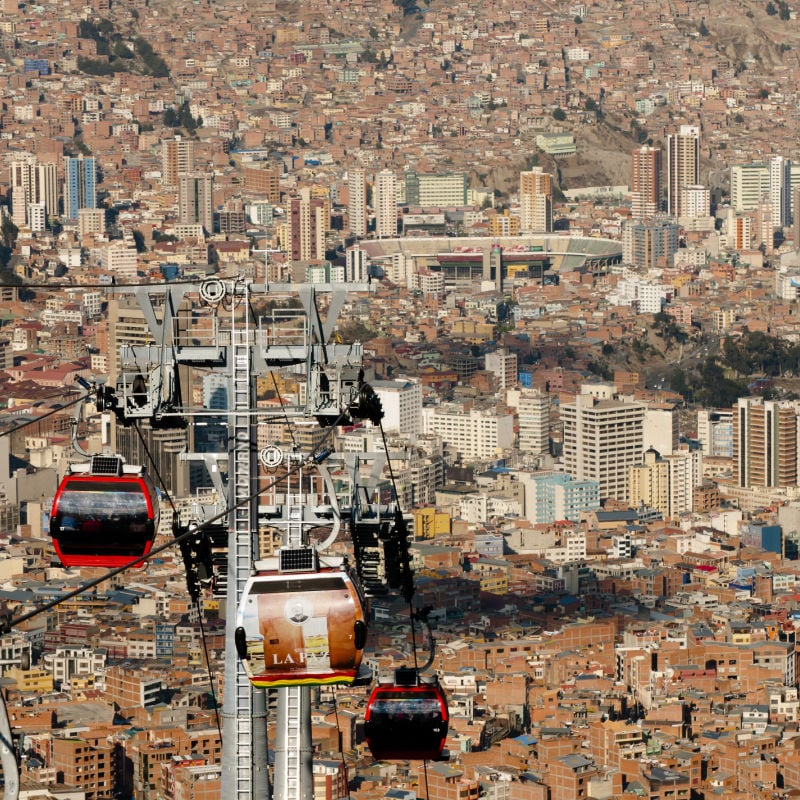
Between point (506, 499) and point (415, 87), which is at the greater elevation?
point (415, 87)

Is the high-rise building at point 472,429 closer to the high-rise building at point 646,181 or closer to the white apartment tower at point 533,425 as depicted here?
the white apartment tower at point 533,425

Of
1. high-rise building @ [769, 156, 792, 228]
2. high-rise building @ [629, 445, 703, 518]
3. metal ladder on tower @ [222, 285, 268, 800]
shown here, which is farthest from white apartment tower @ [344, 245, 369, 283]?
metal ladder on tower @ [222, 285, 268, 800]

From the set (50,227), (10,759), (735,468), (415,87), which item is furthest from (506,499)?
(415,87)

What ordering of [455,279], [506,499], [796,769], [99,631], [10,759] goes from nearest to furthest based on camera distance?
[10,759]
[796,769]
[99,631]
[506,499]
[455,279]

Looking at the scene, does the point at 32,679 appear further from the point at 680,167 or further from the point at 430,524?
the point at 680,167

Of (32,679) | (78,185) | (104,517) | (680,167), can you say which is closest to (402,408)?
(32,679)

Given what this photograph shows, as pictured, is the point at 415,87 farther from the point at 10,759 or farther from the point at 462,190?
the point at 10,759

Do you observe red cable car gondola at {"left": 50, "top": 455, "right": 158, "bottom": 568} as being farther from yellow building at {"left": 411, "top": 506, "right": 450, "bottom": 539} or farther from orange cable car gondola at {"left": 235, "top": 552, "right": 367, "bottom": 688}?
yellow building at {"left": 411, "top": 506, "right": 450, "bottom": 539}
